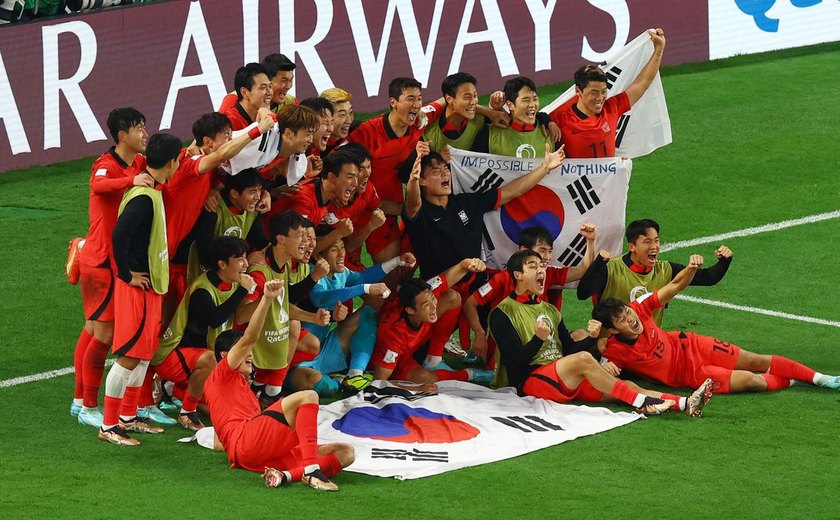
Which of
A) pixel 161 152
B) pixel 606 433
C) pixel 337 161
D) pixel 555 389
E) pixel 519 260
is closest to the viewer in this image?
pixel 161 152

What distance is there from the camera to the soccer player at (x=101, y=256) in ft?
29.6

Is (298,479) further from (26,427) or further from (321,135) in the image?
(321,135)

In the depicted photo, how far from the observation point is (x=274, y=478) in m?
7.92

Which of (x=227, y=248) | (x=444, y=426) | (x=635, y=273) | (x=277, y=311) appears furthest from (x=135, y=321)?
(x=635, y=273)

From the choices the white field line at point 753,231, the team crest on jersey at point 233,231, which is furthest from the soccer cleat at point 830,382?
the team crest on jersey at point 233,231

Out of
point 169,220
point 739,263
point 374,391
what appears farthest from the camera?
point 739,263

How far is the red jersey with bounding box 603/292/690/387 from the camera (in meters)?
9.80

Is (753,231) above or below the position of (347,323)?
below

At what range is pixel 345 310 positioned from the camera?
9.72 m

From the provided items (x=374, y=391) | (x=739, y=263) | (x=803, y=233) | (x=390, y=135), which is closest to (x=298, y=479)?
(x=374, y=391)

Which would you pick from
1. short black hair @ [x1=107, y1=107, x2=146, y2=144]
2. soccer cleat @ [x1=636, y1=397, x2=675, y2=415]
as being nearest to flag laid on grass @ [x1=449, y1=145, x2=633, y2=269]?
soccer cleat @ [x1=636, y1=397, x2=675, y2=415]

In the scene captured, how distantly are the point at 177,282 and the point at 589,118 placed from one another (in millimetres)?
3260

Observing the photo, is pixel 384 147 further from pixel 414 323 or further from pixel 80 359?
pixel 80 359

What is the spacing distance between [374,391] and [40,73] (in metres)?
6.18
